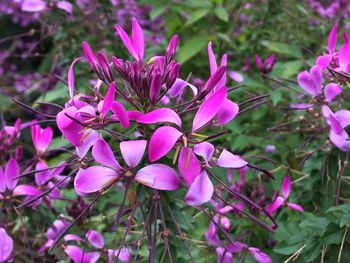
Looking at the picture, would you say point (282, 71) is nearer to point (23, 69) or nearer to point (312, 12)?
point (312, 12)


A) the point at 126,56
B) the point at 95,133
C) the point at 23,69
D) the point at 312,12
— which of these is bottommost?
the point at 23,69

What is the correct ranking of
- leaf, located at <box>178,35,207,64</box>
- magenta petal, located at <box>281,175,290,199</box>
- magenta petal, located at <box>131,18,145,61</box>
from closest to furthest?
magenta petal, located at <box>131,18,145,61</box> → magenta petal, located at <box>281,175,290,199</box> → leaf, located at <box>178,35,207,64</box>

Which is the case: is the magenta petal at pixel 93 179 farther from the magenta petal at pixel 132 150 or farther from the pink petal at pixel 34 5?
the pink petal at pixel 34 5

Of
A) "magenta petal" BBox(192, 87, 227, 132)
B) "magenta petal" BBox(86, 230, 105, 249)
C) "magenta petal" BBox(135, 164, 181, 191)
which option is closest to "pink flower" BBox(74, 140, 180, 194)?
"magenta petal" BBox(135, 164, 181, 191)

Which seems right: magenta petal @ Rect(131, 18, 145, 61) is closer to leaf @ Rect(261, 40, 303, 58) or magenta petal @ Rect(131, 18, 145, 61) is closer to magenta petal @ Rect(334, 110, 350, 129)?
magenta petal @ Rect(334, 110, 350, 129)

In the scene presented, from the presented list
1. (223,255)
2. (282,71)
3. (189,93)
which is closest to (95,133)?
(223,255)

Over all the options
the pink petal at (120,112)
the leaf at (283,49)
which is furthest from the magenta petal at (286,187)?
the leaf at (283,49)
